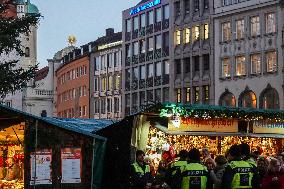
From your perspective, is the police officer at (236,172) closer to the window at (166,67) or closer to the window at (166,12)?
the window at (166,67)

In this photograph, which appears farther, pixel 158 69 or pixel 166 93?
pixel 158 69

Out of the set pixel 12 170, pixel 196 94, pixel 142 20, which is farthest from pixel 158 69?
pixel 12 170

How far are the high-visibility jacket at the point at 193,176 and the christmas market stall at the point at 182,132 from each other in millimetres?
6105

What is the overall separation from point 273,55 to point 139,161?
36.5 meters

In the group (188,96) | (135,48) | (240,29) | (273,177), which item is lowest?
(273,177)

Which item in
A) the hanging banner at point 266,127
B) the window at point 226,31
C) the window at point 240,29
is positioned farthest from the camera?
the window at point 226,31

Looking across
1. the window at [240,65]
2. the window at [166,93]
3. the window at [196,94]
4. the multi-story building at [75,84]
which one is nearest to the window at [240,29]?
the window at [240,65]

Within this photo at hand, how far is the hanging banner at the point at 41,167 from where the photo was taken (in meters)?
17.9

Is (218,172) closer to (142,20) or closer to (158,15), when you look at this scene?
(158,15)

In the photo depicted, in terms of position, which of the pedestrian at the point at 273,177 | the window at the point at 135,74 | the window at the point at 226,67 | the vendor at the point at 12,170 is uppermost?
the window at the point at 135,74

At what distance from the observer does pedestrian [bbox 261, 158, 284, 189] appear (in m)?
12.4

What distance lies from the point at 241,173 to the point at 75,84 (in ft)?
239

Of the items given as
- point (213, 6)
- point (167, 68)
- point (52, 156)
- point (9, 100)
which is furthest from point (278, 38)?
point (9, 100)

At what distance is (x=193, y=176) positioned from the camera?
1306 centimetres
